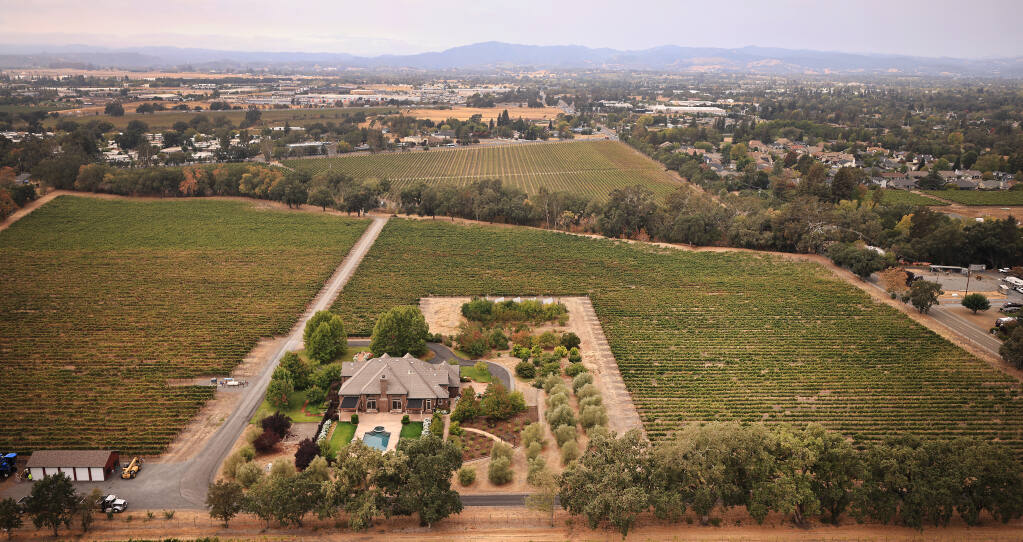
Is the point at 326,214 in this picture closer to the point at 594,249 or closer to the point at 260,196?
the point at 260,196

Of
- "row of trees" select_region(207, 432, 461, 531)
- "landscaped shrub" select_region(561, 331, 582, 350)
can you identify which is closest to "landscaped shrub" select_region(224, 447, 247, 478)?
"row of trees" select_region(207, 432, 461, 531)

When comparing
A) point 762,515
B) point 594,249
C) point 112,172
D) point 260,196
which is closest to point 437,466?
point 762,515

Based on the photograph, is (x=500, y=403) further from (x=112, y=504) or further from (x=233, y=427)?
(x=112, y=504)

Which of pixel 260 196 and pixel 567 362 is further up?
pixel 260 196

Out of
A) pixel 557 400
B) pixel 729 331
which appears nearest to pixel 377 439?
pixel 557 400

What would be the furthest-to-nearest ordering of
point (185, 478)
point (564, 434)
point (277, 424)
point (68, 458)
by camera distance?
point (277, 424)
point (564, 434)
point (185, 478)
point (68, 458)

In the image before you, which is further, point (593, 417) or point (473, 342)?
point (473, 342)

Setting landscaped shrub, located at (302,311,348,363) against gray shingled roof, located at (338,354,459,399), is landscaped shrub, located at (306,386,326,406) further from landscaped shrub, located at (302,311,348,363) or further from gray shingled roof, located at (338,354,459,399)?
landscaped shrub, located at (302,311,348,363)
